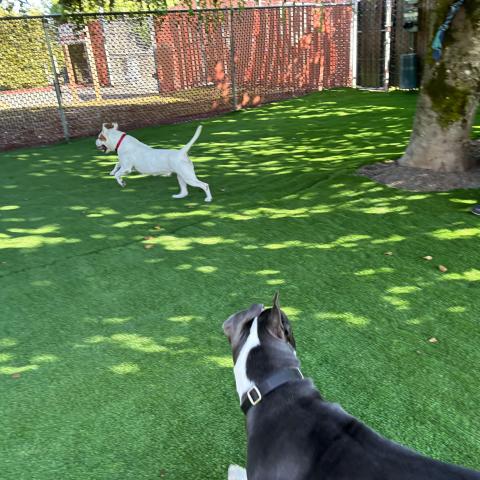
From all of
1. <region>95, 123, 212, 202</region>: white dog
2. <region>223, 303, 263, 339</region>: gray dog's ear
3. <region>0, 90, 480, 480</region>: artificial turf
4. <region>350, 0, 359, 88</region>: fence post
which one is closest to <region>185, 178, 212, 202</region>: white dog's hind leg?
<region>95, 123, 212, 202</region>: white dog

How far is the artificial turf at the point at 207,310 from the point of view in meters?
2.61

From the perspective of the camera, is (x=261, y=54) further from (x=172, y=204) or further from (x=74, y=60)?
(x=172, y=204)

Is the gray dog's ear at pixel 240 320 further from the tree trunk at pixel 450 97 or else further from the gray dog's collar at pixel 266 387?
the tree trunk at pixel 450 97

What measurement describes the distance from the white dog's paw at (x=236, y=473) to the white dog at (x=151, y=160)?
159 inches

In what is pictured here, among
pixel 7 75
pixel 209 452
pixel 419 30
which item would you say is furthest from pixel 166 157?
pixel 419 30

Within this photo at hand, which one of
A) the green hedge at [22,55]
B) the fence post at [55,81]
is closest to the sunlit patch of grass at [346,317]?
the fence post at [55,81]

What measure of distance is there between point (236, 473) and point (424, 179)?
496 centimetres

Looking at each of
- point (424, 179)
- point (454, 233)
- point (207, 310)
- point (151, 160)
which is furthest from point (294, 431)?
point (424, 179)

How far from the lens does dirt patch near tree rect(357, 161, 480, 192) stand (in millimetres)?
6027

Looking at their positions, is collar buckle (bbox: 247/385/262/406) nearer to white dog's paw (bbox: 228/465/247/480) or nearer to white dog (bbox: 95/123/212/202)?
white dog's paw (bbox: 228/465/247/480)

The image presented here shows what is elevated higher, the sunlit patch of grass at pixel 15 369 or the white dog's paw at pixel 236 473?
the white dog's paw at pixel 236 473

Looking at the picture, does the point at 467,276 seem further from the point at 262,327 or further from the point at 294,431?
the point at 294,431

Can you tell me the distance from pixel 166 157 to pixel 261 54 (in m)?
8.77

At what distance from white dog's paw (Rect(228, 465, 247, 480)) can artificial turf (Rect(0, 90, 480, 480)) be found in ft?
0.25
